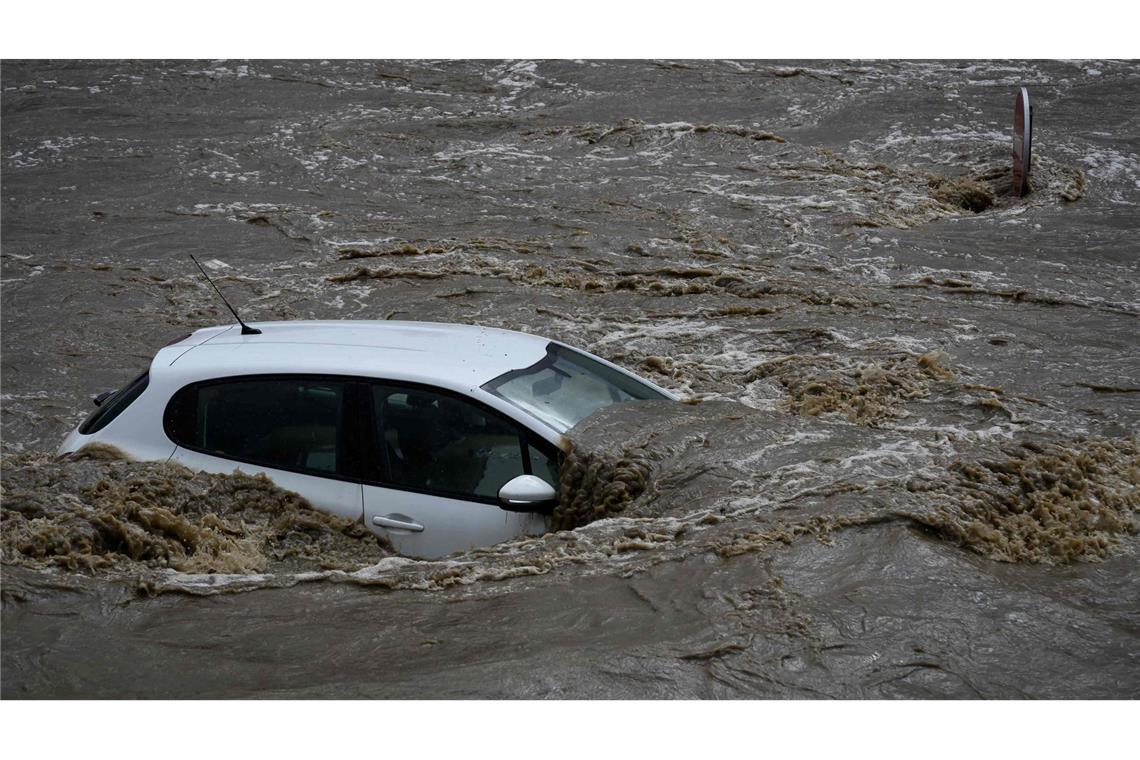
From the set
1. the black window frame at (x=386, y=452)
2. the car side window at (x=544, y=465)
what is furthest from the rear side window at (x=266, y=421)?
the car side window at (x=544, y=465)

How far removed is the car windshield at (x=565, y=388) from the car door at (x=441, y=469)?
7.4 inches

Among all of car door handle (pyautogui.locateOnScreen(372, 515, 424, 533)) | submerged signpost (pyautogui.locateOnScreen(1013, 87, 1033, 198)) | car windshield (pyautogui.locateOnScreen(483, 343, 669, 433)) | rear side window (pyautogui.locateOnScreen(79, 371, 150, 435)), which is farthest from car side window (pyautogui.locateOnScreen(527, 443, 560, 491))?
submerged signpost (pyautogui.locateOnScreen(1013, 87, 1033, 198))

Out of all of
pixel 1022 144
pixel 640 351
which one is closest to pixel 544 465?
pixel 640 351

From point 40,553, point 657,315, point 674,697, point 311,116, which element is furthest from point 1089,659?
point 311,116

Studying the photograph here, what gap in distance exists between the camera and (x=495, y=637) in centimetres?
464

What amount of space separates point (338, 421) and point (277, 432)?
1.10ft

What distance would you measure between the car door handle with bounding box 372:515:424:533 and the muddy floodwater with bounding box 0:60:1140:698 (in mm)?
113

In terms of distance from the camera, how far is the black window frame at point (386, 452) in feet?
18.3

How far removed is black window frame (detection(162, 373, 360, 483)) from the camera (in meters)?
5.69

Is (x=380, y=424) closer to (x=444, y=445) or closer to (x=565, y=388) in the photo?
(x=444, y=445)

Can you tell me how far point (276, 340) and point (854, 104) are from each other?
1176 cm

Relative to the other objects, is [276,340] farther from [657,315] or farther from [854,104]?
[854,104]

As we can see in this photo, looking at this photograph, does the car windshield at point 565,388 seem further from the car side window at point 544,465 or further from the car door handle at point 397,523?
the car door handle at point 397,523

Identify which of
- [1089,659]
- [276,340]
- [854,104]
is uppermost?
[854,104]
